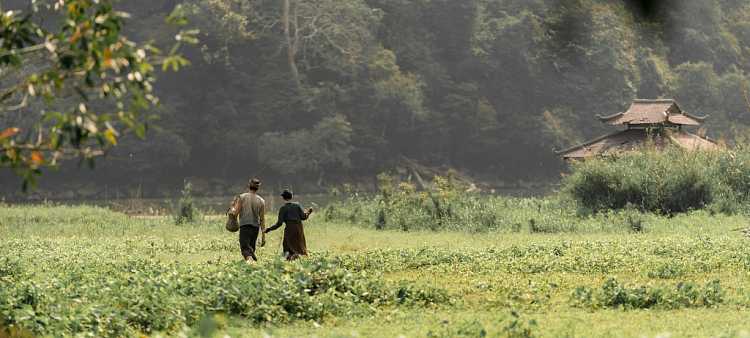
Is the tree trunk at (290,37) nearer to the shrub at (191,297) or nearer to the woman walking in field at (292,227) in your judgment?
the woman walking in field at (292,227)

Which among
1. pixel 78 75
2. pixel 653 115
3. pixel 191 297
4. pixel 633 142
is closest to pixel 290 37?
pixel 653 115

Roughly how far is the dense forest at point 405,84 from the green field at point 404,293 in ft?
144

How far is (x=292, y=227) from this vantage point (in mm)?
19859

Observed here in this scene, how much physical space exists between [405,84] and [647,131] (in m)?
26.0

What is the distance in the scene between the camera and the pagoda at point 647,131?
4809cm

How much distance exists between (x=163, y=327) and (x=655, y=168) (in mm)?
27559

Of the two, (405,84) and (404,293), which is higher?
(405,84)

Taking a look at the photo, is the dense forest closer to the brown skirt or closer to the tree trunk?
the tree trunk

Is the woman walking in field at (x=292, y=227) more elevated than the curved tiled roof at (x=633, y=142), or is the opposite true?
the curved tiled roof at (x=633, y=142)

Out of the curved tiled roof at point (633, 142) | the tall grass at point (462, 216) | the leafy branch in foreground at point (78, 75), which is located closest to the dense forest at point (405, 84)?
the curved tiled roof at point (633, 142)

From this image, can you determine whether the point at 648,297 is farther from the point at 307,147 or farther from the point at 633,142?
the point at 307,147

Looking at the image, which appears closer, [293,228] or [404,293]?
[404,293]

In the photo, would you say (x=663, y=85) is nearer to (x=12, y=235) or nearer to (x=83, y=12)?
(x=12, y=235)

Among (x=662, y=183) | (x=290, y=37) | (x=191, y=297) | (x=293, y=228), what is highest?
(x=290, y=37)
